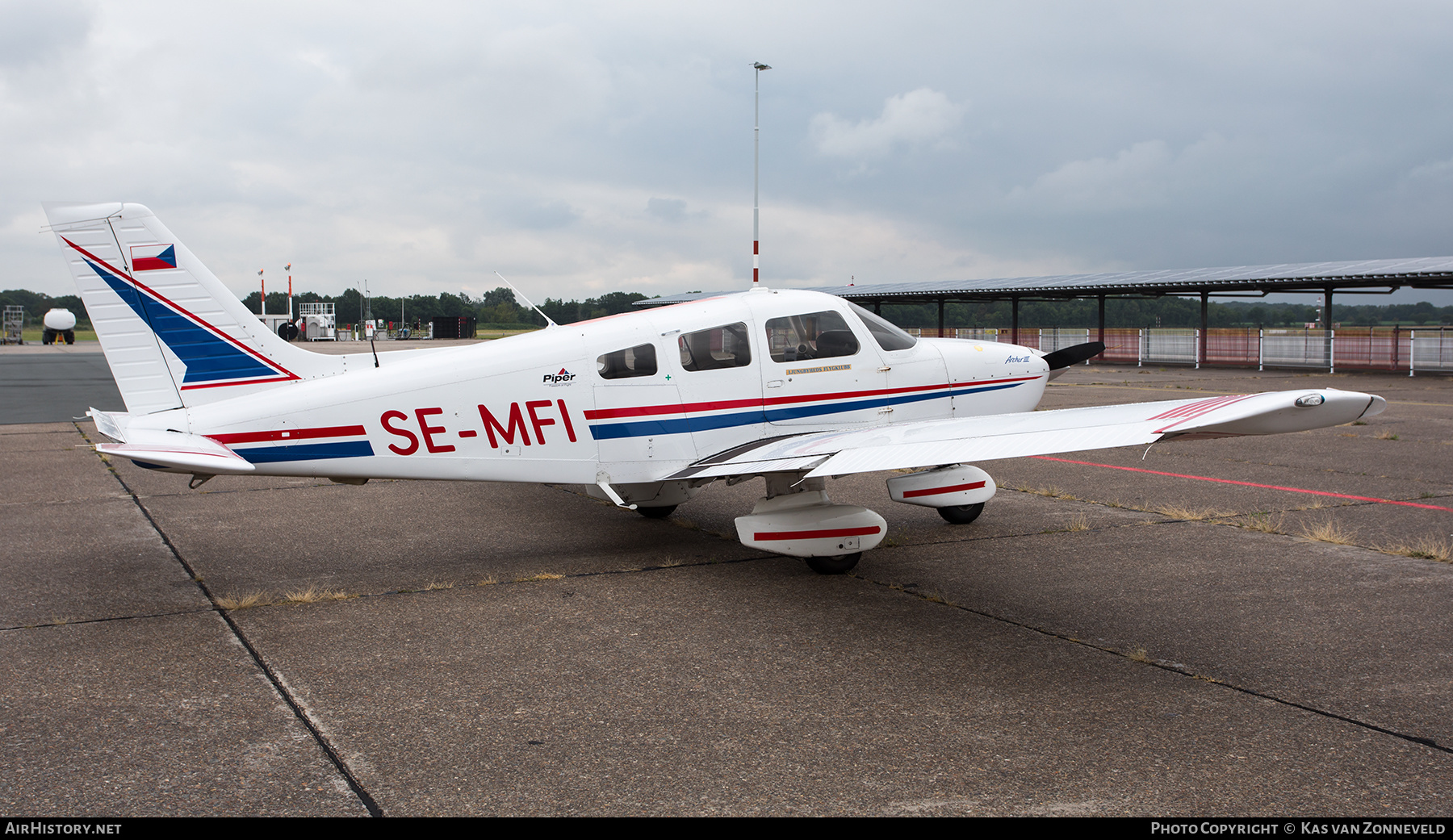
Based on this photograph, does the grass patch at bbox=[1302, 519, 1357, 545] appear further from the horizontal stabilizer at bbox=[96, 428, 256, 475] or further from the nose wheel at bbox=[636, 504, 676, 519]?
the horizontal stabilizer at bbox=[96, 428, 256, 475]

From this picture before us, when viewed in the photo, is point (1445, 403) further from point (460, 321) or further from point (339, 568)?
point (460, 321)

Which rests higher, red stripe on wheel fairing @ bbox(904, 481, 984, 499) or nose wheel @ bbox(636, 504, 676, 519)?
red stripe on wheel fairing @ bbox(904, 481, 984, 499)

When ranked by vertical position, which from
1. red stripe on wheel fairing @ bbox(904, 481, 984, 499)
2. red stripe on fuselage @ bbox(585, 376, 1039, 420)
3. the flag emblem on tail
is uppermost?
the flag emblem on tail

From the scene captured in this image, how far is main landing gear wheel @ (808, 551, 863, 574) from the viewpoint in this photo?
25.1ft

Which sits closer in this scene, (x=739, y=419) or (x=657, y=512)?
(x=739, y=419)

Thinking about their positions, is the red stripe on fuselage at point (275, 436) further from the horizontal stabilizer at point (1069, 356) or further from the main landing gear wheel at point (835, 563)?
the horizontal stabilizer at point (1069, 356)

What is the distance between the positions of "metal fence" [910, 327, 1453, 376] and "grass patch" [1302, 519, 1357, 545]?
21555mm

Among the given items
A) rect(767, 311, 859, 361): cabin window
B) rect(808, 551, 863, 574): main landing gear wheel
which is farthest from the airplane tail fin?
rect(808, 551, 863, 574): main landing gear wheel

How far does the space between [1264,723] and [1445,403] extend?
2077 centimetres

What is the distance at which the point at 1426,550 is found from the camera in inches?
311

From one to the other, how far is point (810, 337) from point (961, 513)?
2547 mm

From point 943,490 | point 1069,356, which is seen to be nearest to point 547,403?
point 943,490

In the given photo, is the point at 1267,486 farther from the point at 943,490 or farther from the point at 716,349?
the point at 716,349

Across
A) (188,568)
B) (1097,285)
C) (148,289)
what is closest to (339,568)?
(188,568)
